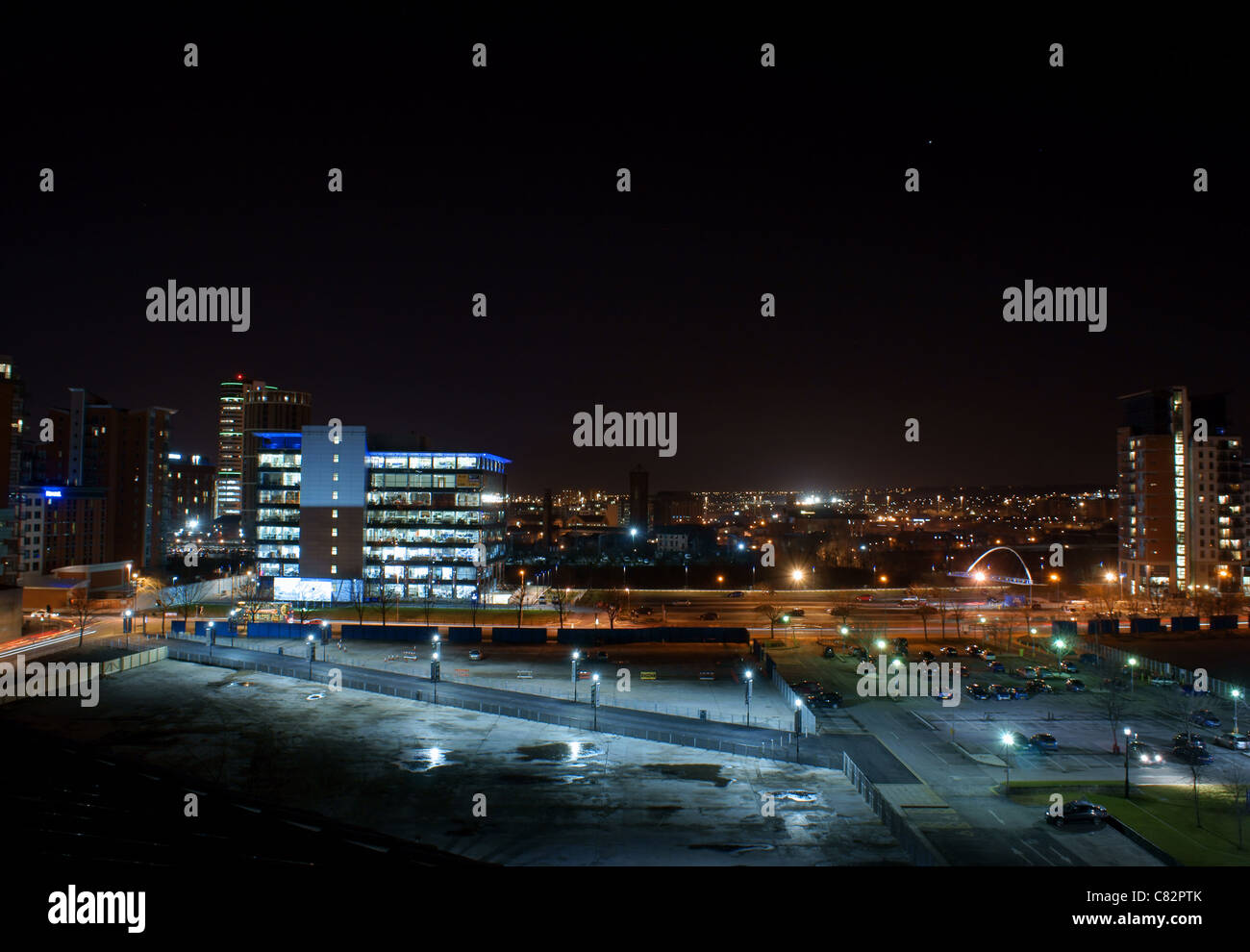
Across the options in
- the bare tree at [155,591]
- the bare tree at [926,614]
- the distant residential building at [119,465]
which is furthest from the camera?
the distant residential building at [119,465]

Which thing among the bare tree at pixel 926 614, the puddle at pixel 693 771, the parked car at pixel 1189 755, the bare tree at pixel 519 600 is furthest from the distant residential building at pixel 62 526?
the parked car at pixel 1189 755

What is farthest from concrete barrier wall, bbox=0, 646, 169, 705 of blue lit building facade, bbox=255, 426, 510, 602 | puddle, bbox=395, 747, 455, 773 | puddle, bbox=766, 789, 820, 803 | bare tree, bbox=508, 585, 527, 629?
puddle, bbox=766, 789, 820, 803

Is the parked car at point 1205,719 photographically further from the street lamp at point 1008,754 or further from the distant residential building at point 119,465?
the distant residential building at point 119,465

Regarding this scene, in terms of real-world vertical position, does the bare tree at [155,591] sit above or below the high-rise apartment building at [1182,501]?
below

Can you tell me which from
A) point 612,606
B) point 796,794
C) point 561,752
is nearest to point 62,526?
point 612,606
